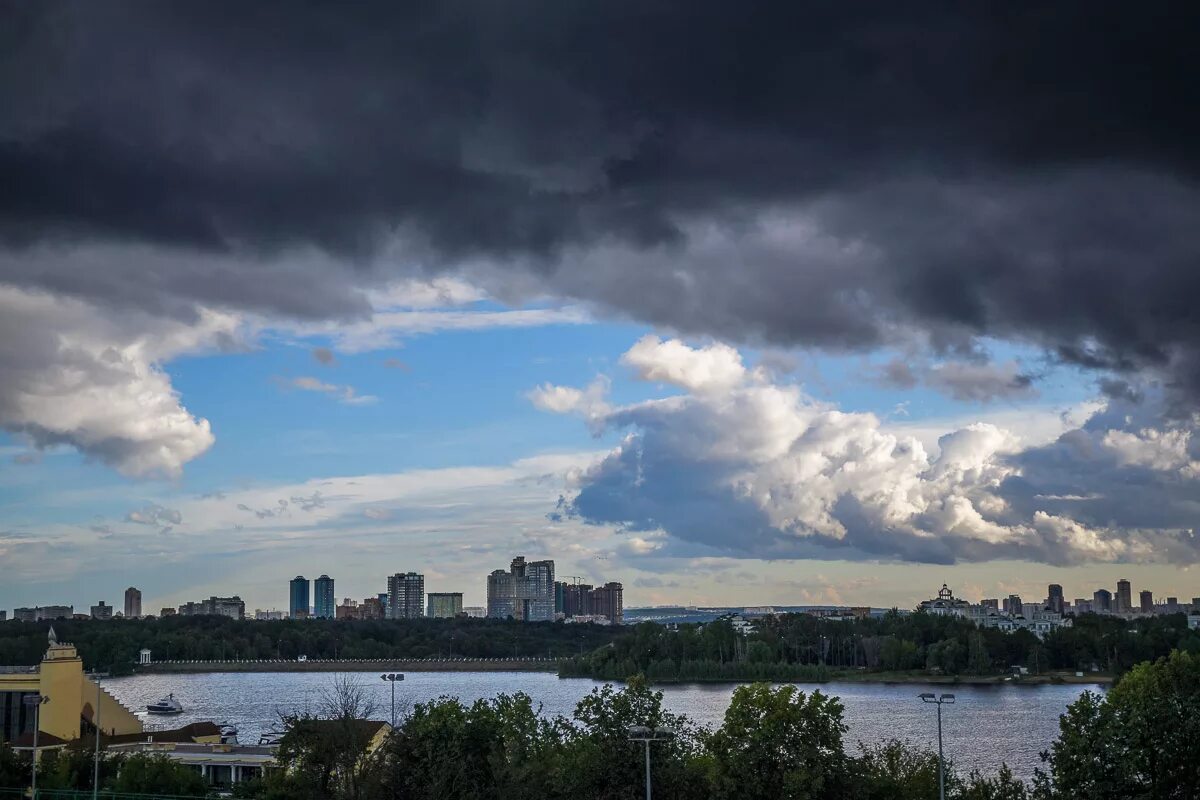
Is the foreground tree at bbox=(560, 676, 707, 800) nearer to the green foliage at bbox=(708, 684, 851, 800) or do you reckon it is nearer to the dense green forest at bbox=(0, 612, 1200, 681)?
the green foliage at bbox=(708, 684, 851, 800)

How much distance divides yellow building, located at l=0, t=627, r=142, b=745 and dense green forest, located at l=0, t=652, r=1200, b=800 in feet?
60.6

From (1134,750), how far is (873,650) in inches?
5218

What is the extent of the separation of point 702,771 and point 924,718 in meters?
67.4

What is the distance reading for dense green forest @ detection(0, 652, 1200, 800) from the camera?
33938mm

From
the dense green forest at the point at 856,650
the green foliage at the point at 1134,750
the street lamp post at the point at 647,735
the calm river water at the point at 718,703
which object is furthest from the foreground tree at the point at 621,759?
the dense green forest at the point at 856,650

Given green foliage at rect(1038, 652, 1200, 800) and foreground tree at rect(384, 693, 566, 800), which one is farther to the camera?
foreground tree at rect(384, 693, 566, 800)

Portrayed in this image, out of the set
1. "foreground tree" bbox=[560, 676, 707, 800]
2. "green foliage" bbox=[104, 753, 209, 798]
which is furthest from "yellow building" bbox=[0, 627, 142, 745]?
"foreground tree" bbox=[560, 676, 707, 800]

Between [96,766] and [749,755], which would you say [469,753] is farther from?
[96,766]

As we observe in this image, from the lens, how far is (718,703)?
374 ft

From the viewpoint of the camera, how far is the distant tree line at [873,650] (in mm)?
147500

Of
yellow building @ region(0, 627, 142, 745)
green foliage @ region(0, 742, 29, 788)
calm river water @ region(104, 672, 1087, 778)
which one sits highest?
yellow building @ region(0, 627, 142, 745)

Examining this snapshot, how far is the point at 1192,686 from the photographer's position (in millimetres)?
35562

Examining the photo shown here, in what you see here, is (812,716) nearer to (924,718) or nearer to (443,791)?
(443,791)

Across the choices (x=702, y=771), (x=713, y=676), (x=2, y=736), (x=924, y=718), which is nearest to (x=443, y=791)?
(x=702, y=771)
